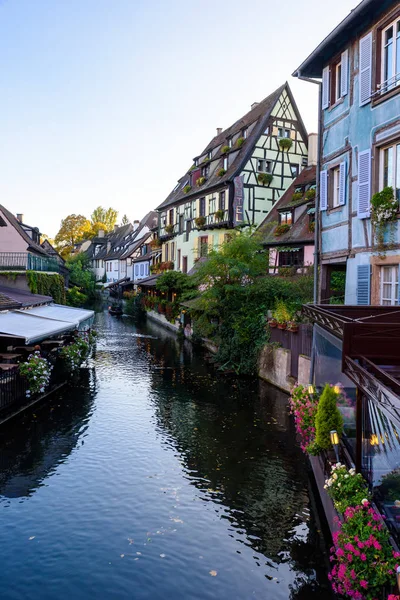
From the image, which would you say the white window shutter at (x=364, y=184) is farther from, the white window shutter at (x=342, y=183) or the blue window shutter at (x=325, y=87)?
the blue window shutter at (x=325, y=87)

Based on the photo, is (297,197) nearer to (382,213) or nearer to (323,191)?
(323,191)

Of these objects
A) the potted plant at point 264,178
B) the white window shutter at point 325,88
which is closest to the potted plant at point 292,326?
the white window shutter at point 325,88

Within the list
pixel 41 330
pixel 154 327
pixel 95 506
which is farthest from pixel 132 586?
pixel 154 327

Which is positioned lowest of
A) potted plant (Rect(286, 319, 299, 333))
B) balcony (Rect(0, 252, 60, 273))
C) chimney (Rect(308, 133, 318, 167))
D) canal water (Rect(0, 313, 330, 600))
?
canal water (Rect(0, 313, 330, 600))

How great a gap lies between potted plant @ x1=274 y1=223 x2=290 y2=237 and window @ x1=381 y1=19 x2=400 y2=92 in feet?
46.1

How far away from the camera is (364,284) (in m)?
13.0

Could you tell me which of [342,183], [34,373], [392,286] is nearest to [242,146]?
[342,183]

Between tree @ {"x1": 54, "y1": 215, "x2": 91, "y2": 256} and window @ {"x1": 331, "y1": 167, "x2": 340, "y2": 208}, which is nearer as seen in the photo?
window @ {"x1": 331, "y1": 167, "x2": 340, "y2": 208}

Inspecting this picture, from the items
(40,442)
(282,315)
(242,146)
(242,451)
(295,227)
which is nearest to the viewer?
(242,451)

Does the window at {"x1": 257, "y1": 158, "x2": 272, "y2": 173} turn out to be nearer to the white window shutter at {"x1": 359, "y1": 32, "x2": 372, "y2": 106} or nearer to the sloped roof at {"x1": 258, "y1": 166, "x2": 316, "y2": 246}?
the sloped roof at {"x1": 258, "y1": 166, "x2": 316, "y2": 246}

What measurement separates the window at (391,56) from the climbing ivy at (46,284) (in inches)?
A: 752

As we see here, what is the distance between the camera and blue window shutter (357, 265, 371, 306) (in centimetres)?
1283

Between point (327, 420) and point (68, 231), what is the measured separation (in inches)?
3431

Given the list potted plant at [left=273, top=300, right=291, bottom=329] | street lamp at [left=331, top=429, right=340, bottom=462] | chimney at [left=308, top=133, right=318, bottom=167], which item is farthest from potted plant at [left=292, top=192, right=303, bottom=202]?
street lamp at [left=331, top=429, right=340, bottom=462]
